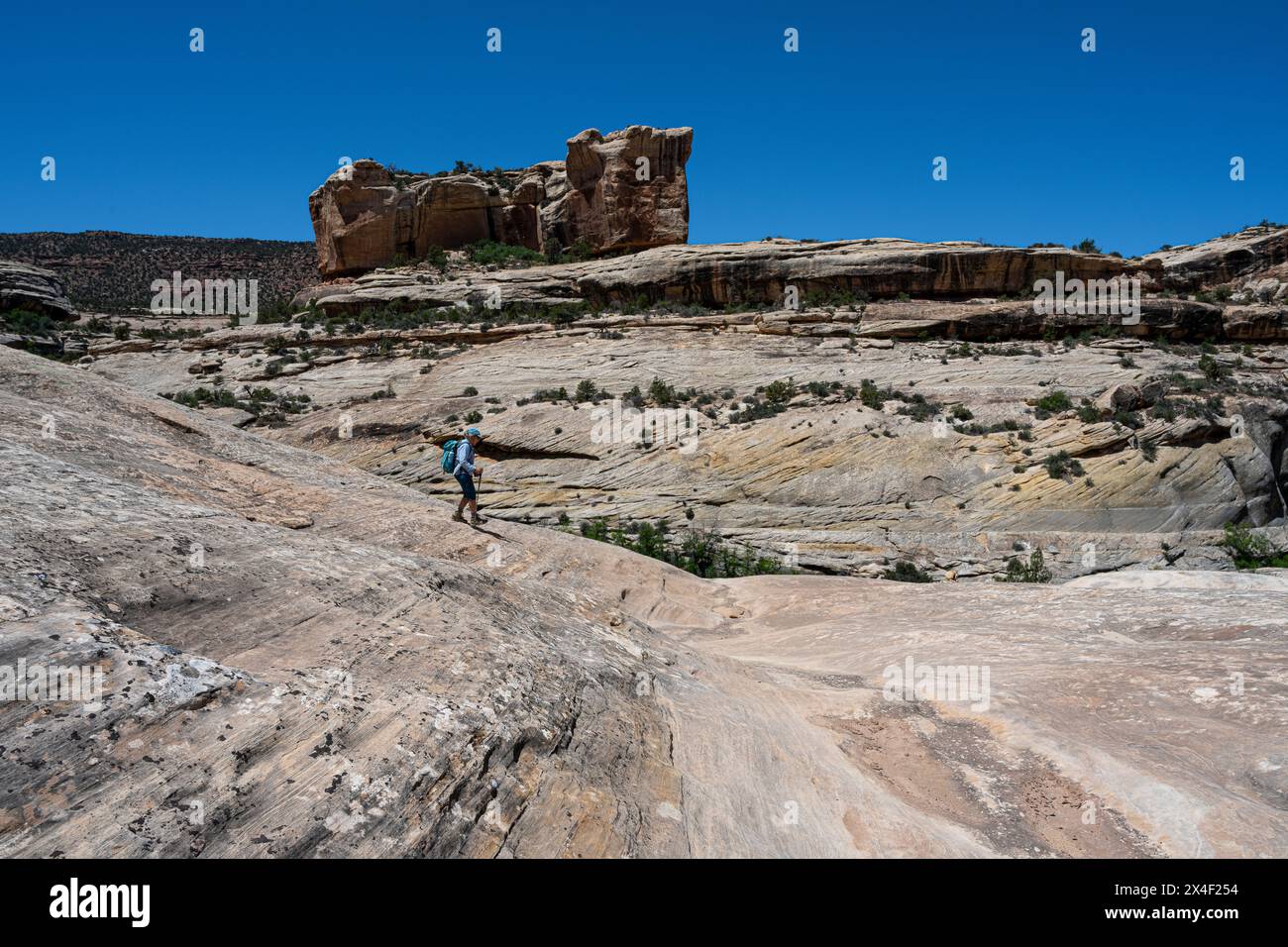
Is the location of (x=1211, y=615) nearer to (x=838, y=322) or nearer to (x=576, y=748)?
(x=576, y=748)

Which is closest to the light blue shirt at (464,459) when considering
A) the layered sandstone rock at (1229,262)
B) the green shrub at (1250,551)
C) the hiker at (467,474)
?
the hiker at (467,474)

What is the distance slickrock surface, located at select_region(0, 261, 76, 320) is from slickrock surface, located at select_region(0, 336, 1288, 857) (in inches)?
1568

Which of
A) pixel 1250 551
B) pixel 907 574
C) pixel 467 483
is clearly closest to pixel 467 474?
pixel 467 483

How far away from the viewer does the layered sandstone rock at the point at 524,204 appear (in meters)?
40.0

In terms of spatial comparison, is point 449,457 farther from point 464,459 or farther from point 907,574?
point 907,574

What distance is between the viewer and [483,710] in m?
4.16

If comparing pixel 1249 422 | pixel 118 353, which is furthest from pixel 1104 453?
pixel 118 353

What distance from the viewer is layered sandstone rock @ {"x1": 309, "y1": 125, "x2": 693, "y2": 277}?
40.0 m

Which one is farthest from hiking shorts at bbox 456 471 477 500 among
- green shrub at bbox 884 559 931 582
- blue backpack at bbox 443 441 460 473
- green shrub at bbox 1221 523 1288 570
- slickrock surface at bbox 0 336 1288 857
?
green shrub at bbox 1221 523 1288 570

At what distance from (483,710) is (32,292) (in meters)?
48.4

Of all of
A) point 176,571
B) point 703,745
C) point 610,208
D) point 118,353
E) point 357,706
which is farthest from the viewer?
point 610,208

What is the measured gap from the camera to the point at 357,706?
374cm

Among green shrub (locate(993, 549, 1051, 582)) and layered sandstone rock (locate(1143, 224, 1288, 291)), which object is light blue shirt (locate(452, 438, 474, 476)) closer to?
green shrub (locate(993, 549, 1051, 582))
